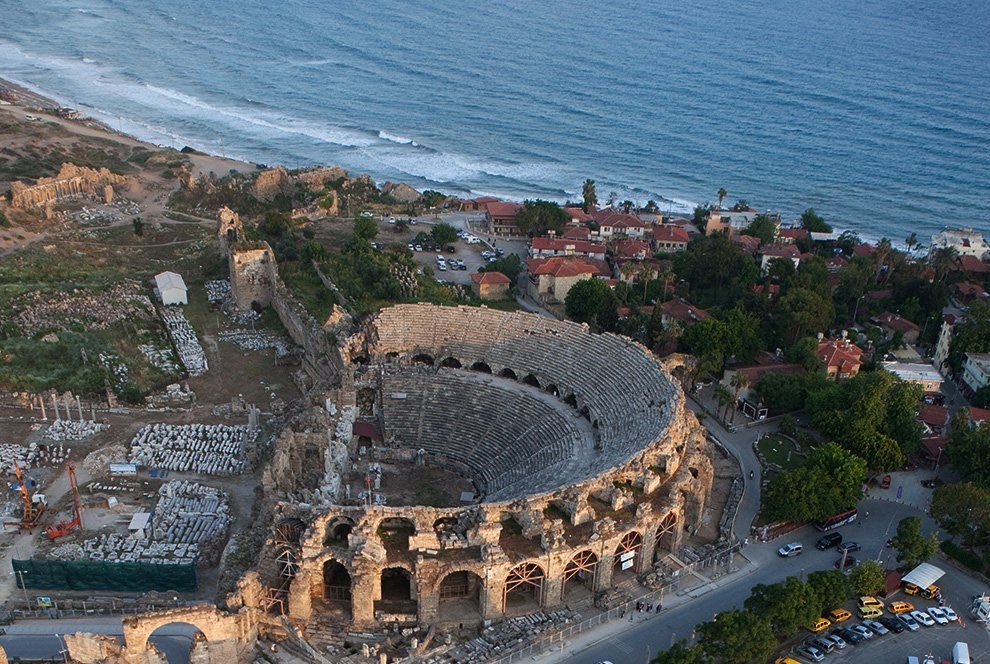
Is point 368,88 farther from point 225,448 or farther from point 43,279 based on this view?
point 225,448

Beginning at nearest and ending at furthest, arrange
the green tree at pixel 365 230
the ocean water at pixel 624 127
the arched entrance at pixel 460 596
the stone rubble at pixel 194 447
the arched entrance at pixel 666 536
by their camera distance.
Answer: the arched entrance at pixel 460 596, the arched entrance at pixel 666 536, the stone rubble at pixel 194 447, the green tree at pixel 365 230, the ocean water at pixel 624 127

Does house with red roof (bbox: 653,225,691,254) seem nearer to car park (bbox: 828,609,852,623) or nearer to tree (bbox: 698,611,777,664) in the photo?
car park (bbox: 828,609,852,623)

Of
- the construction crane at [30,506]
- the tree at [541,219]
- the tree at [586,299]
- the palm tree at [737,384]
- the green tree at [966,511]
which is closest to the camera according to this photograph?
the green tree at [966,511]

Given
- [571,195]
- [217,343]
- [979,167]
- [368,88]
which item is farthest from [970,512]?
[368,88]

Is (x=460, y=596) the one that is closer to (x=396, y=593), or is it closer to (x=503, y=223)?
(x=396, y=593)

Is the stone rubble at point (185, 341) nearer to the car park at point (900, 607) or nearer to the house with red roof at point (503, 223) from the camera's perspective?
the house with red roof at point (503, 223)

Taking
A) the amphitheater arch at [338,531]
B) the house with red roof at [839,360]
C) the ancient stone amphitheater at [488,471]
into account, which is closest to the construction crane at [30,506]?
the ancient stone amphitheater at [488,471]

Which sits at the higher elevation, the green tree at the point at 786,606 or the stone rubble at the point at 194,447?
the green tree at the point at 786,606
